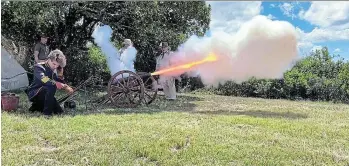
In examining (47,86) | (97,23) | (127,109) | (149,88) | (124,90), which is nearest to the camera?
(47,86)

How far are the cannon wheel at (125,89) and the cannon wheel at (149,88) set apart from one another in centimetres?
30

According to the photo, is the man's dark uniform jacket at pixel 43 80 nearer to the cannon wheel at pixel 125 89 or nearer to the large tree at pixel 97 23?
the cannon wheel at pixel 125 89

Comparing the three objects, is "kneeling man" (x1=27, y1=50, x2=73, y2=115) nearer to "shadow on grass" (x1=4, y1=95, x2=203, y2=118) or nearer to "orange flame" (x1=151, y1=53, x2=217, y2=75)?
"shadow on grass" (x1=4, y1=95, x2=203, y2=118)

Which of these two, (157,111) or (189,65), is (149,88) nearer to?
(189,65)

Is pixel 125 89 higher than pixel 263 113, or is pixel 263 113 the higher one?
pixel 125 89

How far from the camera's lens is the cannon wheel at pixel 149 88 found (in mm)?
9828

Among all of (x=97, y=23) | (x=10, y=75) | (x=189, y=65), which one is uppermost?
(x=97, y=23)

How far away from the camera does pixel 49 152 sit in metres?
4.95

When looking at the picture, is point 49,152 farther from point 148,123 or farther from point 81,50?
point 81,50

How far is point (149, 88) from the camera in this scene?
10547 millimetres

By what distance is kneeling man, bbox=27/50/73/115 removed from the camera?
7.46 m

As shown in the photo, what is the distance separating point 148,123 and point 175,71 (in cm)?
431

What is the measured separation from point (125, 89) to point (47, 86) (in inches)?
81.1

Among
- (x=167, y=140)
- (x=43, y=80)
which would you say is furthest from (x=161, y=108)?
(x=167, y=140)
